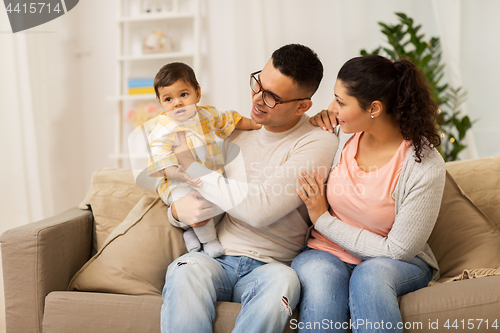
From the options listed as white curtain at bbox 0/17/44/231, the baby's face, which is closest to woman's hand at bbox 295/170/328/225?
the baby's face

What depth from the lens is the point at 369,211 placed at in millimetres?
1247

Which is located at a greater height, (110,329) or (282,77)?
(282,77)

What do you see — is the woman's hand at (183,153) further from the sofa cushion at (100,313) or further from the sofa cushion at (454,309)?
the sofa cushion at (454,309)

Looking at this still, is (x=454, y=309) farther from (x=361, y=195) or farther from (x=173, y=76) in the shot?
(x=173, y=76)

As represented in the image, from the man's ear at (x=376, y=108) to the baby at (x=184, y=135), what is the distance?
0.58m

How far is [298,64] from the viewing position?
4.53 ft

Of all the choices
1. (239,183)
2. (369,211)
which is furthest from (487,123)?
(239,183)

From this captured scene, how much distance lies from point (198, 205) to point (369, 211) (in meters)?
0.58

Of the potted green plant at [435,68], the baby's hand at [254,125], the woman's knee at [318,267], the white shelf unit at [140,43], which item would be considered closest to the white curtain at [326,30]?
the potted green plant at [435,68]

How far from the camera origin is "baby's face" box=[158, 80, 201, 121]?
4.72ft

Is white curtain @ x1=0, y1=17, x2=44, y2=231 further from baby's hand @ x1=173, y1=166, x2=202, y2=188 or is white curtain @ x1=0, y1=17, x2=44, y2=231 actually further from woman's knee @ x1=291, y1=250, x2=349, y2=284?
woman's knee @ x1=291, y1=250, x2=349, y2=284

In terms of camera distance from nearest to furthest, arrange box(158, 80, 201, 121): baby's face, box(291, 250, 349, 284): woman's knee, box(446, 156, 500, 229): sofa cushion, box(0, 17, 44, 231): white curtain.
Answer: box(291, 250, 349, 284): woman's knee < box(158, 80, 201, 121): baby's face < box(446, 156, 500, 229): sofa cushion < box(0, 17, 44, 231): white curtain

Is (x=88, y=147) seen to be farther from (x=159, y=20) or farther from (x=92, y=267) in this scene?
(x=92, y=267)

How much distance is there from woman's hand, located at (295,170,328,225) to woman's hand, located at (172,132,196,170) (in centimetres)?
39
